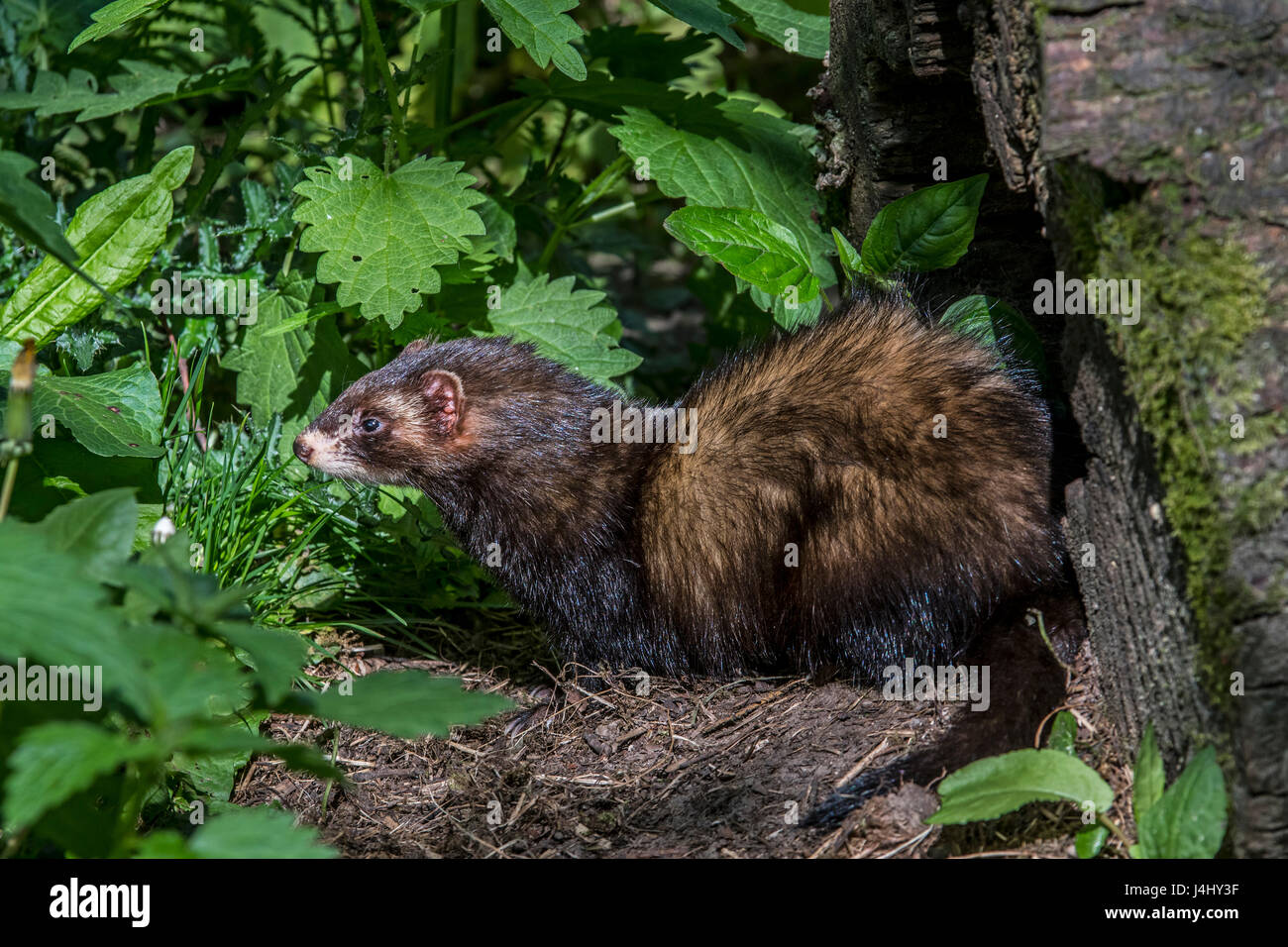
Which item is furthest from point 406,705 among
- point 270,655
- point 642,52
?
point 642,52

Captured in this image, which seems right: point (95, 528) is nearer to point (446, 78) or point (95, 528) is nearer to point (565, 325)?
point (565, 325)

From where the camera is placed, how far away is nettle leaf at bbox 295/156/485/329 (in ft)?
14.1

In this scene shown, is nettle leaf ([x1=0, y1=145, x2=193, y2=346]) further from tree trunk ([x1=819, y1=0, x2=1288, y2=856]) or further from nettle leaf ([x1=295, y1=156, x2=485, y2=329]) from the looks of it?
tree trunk ([x1=819, y1=0, x2=1288, y2=856])

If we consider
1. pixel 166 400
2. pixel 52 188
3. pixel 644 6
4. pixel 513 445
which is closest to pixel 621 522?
pixel 513 445

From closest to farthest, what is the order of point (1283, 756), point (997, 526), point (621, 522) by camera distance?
point (1283, 756), point (997, 526), point (621, 522)

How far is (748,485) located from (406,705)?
192 cm

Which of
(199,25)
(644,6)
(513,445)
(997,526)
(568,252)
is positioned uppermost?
(644,6)

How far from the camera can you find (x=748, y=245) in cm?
420

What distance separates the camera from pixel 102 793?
3.20m

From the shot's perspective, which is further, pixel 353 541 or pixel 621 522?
pixel 353 541

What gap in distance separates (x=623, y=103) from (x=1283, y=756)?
3.62 meters

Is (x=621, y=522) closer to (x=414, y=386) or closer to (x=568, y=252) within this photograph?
(x=414, y=386)

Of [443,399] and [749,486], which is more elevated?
[443,399]

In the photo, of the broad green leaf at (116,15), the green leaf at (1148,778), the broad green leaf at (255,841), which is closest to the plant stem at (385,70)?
the broad green leaf at (116,15)
